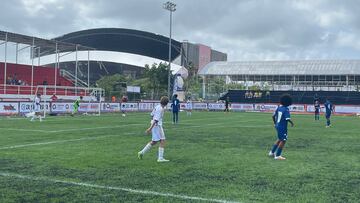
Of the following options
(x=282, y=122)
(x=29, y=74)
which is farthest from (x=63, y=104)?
(x=282, y=122)

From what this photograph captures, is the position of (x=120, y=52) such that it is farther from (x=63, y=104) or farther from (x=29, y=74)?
(x=63, y=104)

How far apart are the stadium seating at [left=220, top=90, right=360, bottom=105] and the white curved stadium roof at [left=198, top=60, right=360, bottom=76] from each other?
1649 centimetres

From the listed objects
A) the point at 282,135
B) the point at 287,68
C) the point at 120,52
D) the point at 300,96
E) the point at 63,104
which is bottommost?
the point at 282,135

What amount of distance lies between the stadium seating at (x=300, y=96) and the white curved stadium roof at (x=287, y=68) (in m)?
16.5

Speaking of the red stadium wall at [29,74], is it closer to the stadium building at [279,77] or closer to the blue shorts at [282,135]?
the stadium building at [279,77]

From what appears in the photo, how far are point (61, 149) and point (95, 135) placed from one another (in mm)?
5079

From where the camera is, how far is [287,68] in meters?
83.4

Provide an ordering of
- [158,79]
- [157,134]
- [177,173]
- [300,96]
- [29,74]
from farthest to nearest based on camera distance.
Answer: [158,79] < [300,96] < [29,74] < [157,134] < [177,173]

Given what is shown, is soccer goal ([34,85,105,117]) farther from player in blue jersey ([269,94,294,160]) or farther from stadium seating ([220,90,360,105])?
stadium seating ([220,90,360,105])

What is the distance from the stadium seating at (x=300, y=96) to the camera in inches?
2352

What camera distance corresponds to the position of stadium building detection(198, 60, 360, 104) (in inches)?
2758

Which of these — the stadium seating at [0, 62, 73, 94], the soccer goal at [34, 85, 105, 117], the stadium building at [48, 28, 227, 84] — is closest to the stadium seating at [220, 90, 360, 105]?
the stadium seating at [0, 62, 73, 94]

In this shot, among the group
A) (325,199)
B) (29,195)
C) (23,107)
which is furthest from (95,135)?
(23,107)

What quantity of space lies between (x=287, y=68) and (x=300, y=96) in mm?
21388
